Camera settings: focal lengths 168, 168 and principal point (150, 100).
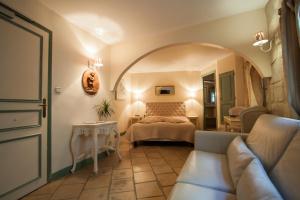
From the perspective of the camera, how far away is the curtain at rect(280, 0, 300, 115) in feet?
5.49

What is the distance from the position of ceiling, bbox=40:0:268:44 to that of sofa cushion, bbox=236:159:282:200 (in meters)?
2.26

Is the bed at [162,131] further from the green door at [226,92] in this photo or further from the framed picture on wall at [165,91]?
the framed picture on wall at [165,91]

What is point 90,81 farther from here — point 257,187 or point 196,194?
point 257,187

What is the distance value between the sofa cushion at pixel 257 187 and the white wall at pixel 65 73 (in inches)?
95.4

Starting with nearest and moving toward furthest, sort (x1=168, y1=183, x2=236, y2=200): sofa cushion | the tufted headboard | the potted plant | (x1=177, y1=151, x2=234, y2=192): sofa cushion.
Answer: (x1=168, y1=183, x2=236, y2=200): sofa cushion
(x1=177, y1=151, x2=234, y2=192): sofa cushion
the potted plant
the tufted headboard

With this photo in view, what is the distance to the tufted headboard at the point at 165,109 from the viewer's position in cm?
661

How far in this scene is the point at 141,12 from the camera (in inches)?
101

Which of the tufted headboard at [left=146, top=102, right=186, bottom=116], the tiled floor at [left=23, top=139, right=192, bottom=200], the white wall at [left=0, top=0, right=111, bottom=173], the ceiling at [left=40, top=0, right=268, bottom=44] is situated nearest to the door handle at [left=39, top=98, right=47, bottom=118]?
the white wall at [left=0, top=0, right=111, bottom=173]

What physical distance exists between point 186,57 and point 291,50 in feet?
11.2

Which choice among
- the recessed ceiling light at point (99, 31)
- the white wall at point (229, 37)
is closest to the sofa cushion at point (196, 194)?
the white wall at point (229, 37)

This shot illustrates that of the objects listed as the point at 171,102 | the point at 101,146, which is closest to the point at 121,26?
the point at 101,146

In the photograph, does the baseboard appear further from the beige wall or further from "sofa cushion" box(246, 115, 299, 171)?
the beige wall

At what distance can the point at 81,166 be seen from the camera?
114 inches

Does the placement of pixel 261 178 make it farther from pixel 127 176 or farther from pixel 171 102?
pixel 171 102
